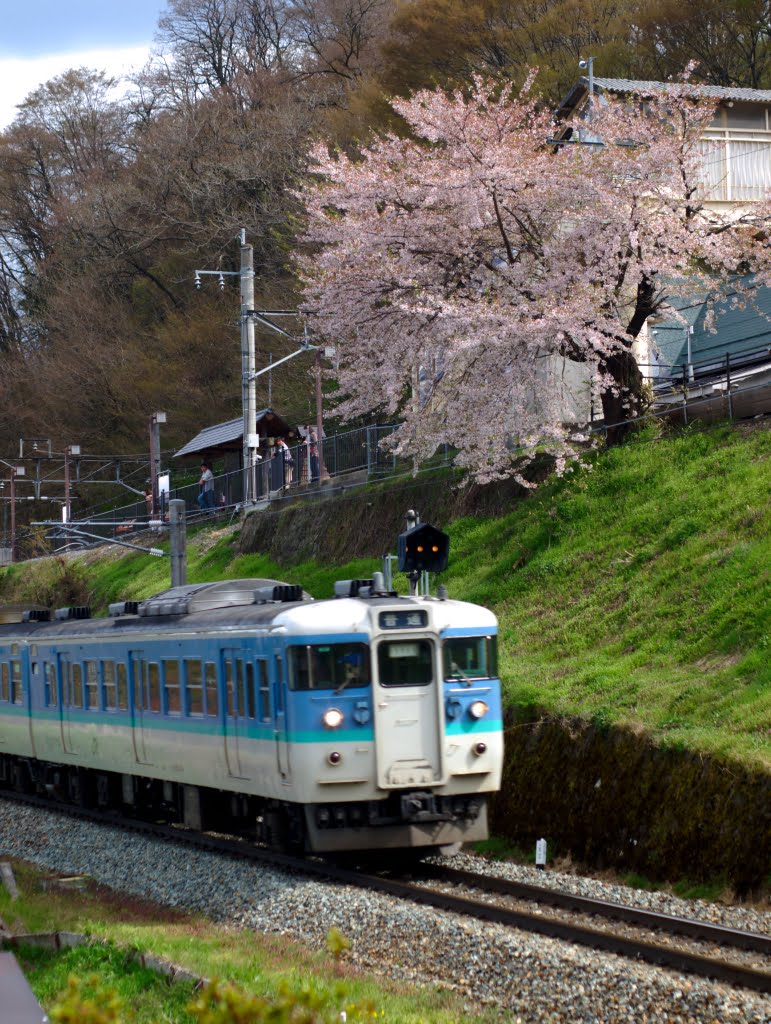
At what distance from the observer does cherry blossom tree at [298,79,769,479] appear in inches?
822

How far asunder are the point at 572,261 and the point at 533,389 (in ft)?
6.86

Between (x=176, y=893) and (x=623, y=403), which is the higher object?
(x=623, y=403)

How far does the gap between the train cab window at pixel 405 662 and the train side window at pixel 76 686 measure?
6.45 m

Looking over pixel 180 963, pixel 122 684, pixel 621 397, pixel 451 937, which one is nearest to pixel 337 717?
pixel 451 937

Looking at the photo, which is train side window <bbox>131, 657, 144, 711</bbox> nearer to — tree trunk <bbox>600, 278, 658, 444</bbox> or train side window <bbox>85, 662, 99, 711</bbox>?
train side window <bbox>85, 662, 99, 711</bbox>

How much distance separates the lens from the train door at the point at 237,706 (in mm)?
12812

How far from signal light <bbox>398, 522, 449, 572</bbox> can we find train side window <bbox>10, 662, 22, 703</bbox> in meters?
7.42

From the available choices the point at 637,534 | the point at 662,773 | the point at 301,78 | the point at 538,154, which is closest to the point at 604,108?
the point at 538,154

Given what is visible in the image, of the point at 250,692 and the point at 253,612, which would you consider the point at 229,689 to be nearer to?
the point at 250,692

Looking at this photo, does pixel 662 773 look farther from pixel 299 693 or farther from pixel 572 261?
pixel 572 261

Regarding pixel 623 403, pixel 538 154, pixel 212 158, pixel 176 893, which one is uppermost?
pixel 212 158

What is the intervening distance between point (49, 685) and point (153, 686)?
407 cm

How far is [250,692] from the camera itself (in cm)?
1277

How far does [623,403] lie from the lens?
72.6 feet
